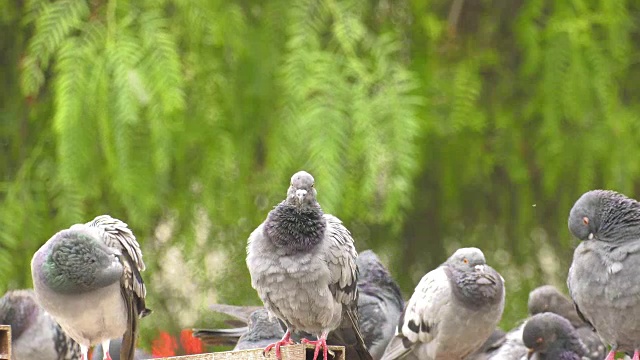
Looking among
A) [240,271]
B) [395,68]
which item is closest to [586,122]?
[395,68]

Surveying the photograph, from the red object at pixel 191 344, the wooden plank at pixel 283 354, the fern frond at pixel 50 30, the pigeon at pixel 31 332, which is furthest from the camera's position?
the red object at pixel 191 344

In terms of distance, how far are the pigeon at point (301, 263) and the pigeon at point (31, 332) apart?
4.12 ft

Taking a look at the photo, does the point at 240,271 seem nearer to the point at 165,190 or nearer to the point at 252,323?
the point at 165,190

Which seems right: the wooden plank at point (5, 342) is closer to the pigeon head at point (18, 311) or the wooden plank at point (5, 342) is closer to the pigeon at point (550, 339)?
the pigeon head at point (18, 311)

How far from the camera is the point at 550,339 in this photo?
4828 mm

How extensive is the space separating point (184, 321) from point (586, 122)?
2.70 metres

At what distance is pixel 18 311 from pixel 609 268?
246 centimetres

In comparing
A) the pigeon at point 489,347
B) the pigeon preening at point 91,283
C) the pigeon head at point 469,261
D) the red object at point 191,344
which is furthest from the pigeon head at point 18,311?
the pigeon at point 489,347

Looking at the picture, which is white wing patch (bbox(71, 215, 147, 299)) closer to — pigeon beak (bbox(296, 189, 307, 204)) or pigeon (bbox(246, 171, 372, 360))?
pigeon (bbox(246, 171, 372, 360))

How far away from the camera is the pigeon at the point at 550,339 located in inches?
190

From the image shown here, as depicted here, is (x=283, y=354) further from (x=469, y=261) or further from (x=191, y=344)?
(x=191, y=344)

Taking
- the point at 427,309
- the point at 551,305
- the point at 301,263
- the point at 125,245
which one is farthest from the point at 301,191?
the point at 551,305

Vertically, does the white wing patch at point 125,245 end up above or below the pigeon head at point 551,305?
above

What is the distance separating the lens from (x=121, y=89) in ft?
17.9
